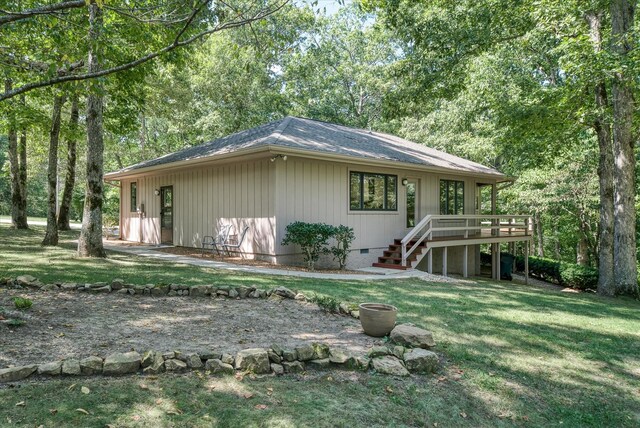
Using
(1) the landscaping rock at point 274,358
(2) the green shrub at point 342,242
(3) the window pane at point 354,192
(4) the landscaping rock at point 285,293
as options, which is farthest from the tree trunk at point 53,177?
(1) the landscaping rock at point 274,358

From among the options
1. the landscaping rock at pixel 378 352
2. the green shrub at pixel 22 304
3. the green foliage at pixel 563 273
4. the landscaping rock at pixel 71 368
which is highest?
the green shrub at pixel 22 304

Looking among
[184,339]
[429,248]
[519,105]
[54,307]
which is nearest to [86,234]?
[54,307]

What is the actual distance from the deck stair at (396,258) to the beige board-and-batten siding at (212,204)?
125 inches

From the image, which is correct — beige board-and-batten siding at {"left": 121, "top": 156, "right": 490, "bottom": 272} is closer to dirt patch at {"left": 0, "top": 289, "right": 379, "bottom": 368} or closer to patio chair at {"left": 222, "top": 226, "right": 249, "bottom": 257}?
patio chair at {"left": 222, "top": 226, "right": 249, "bottom": 257}

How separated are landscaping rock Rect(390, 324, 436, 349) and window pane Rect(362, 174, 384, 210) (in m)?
7.80

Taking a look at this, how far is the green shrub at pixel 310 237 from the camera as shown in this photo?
949cm

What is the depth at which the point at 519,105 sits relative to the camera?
1134 cm

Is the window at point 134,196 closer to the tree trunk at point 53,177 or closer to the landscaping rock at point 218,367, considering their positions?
the tree trunk at point 53,177

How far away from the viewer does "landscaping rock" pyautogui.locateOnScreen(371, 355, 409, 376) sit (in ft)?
11.2

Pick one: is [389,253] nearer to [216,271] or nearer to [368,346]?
[216,271]

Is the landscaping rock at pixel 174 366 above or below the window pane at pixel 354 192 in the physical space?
below

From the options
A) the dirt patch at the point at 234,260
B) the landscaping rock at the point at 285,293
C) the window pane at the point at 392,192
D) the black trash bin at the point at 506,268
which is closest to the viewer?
the landscaping rock at the point at 285,293

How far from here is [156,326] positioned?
429cm

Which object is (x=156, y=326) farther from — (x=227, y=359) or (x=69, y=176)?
(x=69, y=176)
